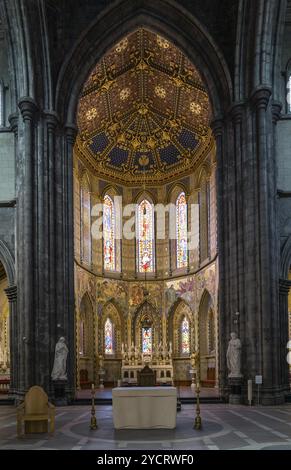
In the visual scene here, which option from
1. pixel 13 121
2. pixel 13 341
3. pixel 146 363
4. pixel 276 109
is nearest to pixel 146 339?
pixel 146 363

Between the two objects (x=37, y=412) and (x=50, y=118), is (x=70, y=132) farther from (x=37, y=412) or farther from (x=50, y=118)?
(x=37, y=412)

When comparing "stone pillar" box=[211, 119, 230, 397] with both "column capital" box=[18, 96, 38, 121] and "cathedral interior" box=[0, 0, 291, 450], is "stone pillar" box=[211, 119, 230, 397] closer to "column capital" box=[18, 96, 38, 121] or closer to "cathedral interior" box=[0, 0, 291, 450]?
"cathedral interior" box=[0, 0, 291, 450]

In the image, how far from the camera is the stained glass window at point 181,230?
138 feet

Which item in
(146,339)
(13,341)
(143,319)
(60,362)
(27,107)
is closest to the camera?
(60,362)

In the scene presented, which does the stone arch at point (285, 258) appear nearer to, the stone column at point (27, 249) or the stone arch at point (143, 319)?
the stone column at point (27, 249)

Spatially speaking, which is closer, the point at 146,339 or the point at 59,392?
the point at 59,392

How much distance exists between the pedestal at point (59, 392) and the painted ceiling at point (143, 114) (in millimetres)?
16547

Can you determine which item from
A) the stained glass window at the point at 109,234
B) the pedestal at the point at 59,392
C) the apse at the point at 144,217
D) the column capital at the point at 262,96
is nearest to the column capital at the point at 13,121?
the apse at the point at 144,217

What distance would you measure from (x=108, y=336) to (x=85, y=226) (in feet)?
23.9

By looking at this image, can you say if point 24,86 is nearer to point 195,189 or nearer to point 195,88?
point 195,88

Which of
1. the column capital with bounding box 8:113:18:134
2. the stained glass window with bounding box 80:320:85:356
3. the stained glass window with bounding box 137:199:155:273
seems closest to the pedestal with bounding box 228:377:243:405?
the column capital with bounding box 8:113:18:134

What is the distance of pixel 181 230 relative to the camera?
42.8 metres
